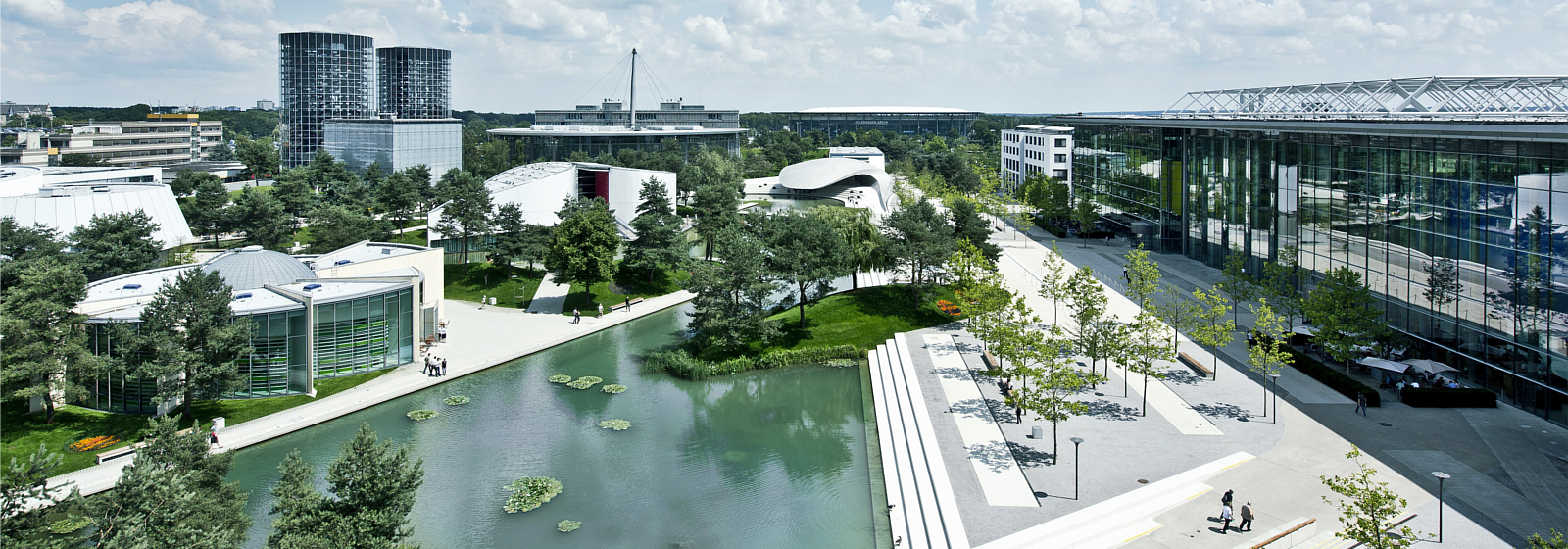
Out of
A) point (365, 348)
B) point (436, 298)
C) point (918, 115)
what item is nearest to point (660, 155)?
point (436, 298)

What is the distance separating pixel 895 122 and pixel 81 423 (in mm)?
160099

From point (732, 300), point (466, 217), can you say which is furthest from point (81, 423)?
point (466, 217)

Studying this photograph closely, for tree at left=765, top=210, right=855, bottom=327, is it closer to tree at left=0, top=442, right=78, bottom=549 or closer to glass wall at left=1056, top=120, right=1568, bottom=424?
glass wall at left=1056, top=120, right=1568, bottom=424

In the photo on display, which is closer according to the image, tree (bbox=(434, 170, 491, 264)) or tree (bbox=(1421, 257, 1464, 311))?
tree (bbox=(1421, 257, 1464, 311))

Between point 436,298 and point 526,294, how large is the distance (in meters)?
8.15

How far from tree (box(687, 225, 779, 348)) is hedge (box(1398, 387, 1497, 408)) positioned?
20312 millimetres

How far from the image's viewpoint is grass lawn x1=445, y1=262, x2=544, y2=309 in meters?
46.3

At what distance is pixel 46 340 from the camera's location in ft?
83.5

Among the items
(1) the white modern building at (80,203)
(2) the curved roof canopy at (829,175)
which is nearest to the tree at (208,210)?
(1) the white modern building at (80,203)

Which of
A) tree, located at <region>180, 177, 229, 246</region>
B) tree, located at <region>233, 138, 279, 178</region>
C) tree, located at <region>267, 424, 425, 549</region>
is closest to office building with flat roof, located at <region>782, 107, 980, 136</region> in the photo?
tree, located at <region>233, 138, 279, 178</region>

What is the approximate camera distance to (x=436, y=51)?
145 m

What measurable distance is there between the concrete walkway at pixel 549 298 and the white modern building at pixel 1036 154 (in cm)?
4197

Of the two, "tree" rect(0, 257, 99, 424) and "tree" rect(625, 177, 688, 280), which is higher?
"tree" rect(625, 177, 688, 280)

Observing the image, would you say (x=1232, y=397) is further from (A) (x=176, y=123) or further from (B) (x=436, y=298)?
(A) (x=176, y=123)
